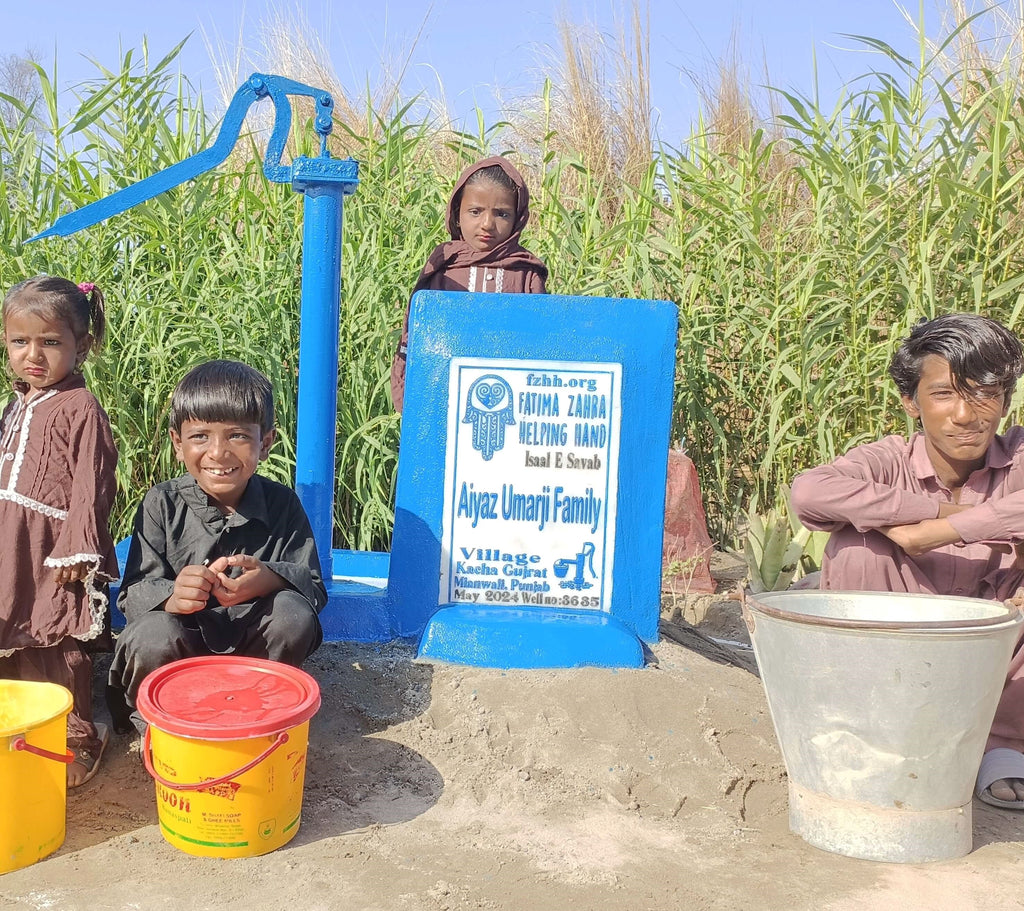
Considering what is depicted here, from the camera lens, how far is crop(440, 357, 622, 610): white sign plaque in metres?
3.36

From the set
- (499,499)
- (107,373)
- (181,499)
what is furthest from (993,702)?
(107,373)

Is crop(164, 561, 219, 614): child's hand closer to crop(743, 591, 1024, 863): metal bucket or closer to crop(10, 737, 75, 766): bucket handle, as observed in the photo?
crop(10, 737, 75, 766): bucket handle

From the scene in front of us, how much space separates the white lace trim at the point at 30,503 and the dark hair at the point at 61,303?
457mm

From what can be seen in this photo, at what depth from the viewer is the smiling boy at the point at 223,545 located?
2758mm

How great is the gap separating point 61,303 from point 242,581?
35.7 inches

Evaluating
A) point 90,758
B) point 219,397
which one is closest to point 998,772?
point 219,397

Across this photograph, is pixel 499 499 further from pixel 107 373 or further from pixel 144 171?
pixel 144 171

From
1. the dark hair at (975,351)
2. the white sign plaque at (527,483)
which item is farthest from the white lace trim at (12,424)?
the dark hair at (975,351)

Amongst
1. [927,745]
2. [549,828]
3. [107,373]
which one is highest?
[107,373]

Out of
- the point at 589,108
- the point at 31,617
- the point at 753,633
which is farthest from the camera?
the point at 589,108

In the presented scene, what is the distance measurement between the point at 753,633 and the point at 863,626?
1.00 feet

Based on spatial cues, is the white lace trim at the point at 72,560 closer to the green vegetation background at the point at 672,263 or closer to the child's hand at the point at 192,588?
the child's hand at the point at 192,588

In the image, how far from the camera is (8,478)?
2846mm

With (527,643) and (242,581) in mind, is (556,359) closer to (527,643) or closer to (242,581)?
(527,643)
